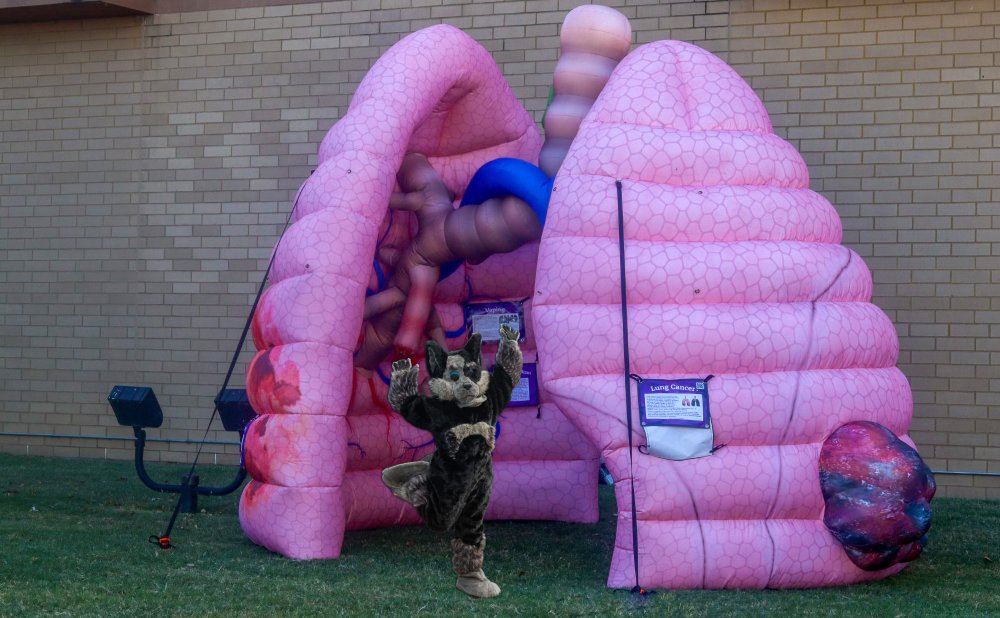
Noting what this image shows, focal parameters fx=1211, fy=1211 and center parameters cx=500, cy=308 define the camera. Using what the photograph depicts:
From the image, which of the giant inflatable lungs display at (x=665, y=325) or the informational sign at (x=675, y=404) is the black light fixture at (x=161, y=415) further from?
the informational sign at (x=675, y=404)

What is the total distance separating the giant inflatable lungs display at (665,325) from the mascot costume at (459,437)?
478mm

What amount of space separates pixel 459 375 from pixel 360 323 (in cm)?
140

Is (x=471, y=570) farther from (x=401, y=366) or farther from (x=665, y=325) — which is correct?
(x=665, y=325)

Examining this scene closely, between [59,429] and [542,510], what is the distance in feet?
18.2

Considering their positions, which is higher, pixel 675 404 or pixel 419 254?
pixel 419 254

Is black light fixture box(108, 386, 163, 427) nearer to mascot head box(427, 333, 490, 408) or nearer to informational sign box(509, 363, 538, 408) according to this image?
informational sign box(509, 363, 538, 408)

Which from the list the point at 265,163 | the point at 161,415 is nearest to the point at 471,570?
Result: the point at 161,415

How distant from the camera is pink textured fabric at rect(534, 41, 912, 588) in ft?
18.3

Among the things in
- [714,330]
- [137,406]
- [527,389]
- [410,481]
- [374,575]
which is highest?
[714,330]

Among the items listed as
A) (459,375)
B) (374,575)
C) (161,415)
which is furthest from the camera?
(161,415)

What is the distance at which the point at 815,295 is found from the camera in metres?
5.95

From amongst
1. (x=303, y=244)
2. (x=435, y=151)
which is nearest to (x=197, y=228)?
(x=435, y=151)

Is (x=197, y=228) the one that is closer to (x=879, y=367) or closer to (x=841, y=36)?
(x=841, y=36)

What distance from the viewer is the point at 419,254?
291 inches
